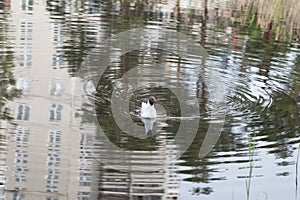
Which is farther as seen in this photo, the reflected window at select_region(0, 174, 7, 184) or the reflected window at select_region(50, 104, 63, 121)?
the reflected window at select_region(50, 104, 63, 121)

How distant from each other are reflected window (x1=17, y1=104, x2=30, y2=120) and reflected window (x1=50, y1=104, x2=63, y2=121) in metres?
0.26

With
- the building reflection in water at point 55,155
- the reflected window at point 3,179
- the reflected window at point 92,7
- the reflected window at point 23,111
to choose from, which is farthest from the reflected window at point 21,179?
the reflected window at point 92,7

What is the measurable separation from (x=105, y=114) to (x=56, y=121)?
595 mm

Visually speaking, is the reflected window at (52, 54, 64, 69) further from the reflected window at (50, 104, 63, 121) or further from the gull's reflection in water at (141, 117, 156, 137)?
the gull's reflection in water at (141, 117, 156, 137)

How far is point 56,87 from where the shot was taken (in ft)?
31.8

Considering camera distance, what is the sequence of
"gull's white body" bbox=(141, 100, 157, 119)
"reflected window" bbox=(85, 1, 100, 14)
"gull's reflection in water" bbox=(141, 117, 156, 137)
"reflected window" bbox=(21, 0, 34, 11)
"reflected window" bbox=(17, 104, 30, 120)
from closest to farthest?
"gull's reflection in water" bbox=(141, 117, 156, 137), "reflected window" bbox=(17, 104, 30, 120), "gull's white body" bbox=(141, 100, 157, 119), "reflected window" bbox=(21, 0, 34, 11), "reflected window" bbox=(85, 1, 100, 14)

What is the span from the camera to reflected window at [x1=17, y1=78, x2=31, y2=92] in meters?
9.50

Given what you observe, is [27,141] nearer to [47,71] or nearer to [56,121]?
[56,121]

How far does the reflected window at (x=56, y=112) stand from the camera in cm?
847

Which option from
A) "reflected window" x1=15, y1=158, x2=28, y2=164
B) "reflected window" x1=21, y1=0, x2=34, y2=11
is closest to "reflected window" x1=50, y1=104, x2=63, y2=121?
"reflected window" x1=15, y1=158, x2=28, y2=164

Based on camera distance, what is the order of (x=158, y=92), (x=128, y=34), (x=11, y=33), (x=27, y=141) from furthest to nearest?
(x=128, y=34)
(x=11, y=33)
(x=158, y=92)
(x=27, y=141)

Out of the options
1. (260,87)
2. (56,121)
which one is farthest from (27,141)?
(260,87)

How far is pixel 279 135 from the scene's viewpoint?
821 centimetres

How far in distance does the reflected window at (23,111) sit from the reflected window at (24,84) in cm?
70
